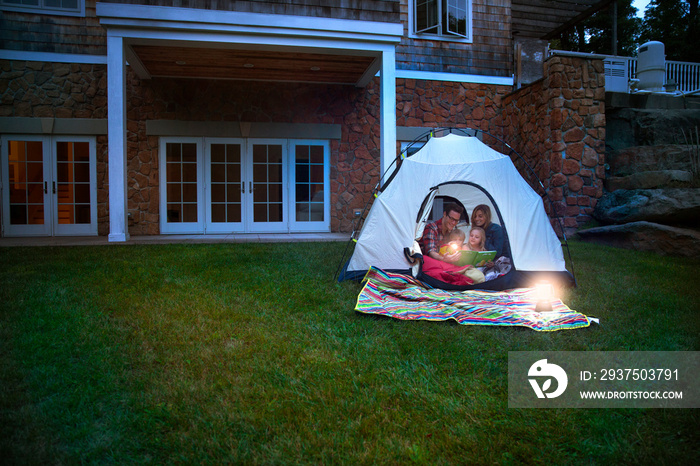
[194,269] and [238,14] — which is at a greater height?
[238,14]

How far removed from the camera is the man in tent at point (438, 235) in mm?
4445

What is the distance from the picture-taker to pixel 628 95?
8.66 metres

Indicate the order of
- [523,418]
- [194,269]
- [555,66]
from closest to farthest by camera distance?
1. [523,418]
2. [194,269]
3. [555,66]

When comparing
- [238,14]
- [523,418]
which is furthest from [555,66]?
[523,418]

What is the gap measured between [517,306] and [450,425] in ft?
6.02

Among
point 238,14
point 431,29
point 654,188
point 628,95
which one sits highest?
point 431,29

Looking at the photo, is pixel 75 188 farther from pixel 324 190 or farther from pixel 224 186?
pixel 324 190

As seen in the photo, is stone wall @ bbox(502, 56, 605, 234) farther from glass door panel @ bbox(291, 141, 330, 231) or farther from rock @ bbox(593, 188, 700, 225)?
glass door panel @ bbox(291, 141, 330, 231)

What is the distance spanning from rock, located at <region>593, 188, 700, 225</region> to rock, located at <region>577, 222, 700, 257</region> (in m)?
0.42

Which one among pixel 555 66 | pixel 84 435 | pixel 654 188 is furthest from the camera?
pixel 555 66

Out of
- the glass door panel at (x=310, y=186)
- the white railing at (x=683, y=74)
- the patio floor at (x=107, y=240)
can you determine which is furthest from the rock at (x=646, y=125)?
the patio floor at (x=107, y=240)

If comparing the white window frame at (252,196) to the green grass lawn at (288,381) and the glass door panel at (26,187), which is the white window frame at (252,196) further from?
the green grass lawn at (288,381)

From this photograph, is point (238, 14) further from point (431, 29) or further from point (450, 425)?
point (450, 425)

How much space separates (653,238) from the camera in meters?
6.27
